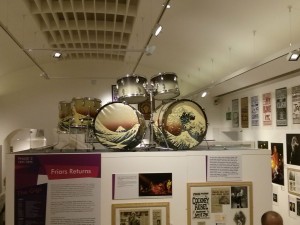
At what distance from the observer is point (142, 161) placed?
10.5ft

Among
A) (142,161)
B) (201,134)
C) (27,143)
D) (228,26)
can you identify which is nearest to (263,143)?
Result: (228,26)

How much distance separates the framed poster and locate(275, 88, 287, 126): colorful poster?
1027 mm

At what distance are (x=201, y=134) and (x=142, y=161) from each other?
757 millimetres

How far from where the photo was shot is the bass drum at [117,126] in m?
3.34

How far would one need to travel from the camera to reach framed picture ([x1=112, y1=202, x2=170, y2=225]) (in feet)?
10.3

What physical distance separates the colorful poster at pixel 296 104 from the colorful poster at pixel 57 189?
4802 mm

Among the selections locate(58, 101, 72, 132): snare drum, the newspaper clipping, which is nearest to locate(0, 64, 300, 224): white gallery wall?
locate(58, 101, 72, 132): snare drum

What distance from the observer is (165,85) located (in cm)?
376

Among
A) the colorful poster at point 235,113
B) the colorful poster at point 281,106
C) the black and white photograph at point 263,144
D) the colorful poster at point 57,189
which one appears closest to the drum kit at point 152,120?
the colorful poster at point 57,189

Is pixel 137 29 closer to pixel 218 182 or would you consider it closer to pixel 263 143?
pixel 263 143

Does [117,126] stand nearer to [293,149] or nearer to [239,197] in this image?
[239,197]

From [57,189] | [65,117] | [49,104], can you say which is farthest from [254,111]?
[49,104]

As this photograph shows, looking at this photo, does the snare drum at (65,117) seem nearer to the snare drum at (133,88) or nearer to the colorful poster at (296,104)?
the snare drum at (133,88)

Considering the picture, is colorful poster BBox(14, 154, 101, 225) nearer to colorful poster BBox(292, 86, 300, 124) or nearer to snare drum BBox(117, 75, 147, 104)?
snare drum BBox(117, 75, 147, 104)
